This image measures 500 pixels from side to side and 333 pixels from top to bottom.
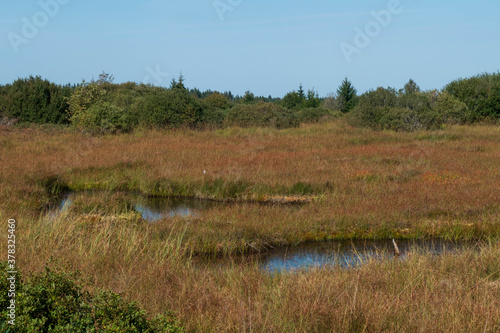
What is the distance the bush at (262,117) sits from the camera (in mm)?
26297

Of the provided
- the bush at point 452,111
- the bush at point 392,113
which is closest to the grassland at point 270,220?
the bush at point 392,113

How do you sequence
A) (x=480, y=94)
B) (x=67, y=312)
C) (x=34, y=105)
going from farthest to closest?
(x=480, y=94)
(x=34, y=105)
(x=67, y=312)

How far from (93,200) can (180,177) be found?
3.24 metres

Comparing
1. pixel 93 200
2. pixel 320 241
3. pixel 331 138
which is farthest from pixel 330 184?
pixel 331 138

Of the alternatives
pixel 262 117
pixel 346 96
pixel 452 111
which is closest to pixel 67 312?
pixel 262 117

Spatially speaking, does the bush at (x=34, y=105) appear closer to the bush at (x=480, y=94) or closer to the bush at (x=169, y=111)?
the bush at (x=169, y=111)

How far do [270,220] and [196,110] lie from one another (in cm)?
1583

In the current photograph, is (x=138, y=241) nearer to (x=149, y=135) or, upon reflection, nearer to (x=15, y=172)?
(x=15, y=172)

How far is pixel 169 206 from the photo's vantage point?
Answer: 1128 cm

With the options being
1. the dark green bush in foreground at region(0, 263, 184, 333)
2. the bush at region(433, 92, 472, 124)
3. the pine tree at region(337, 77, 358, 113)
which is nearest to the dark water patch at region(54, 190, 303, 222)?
the dark green bush in foreground at region(0, 263, 184, 333)

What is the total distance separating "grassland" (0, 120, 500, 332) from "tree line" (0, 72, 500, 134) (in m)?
2.52

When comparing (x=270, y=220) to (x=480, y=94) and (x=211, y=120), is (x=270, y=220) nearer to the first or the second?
(x=211, y=120)

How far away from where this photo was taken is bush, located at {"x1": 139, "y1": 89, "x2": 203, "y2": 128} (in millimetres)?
22969

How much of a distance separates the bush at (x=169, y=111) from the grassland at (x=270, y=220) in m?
2.27
